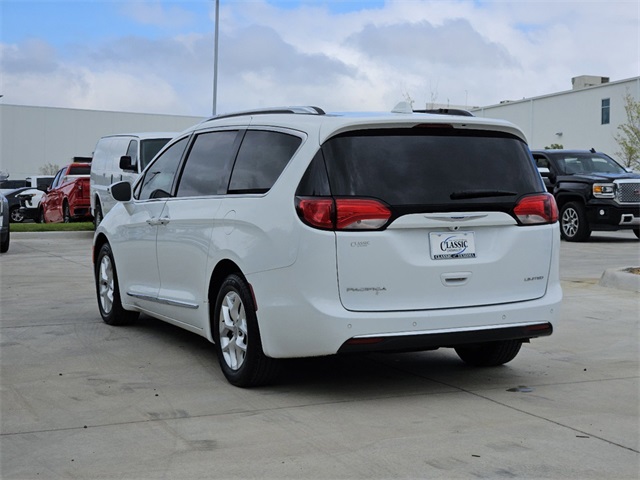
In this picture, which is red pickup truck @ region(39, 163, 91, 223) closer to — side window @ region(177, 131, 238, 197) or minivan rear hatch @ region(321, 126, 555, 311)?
side window @ region(177, 131, 238, 197)

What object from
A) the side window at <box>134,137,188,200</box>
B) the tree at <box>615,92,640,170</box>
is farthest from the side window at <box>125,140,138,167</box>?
the tree at <box>615,92,640,170</box>

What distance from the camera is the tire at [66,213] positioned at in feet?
78.7

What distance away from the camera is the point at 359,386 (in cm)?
651

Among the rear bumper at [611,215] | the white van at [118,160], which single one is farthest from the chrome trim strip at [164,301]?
the rear bumper at [611,215]

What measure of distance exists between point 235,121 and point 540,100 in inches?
2341

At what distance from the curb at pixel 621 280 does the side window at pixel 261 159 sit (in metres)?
6.15

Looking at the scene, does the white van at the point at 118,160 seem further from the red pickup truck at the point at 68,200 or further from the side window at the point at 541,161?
the side window at the point at 541,161

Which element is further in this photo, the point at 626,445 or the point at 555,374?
the point at 555,374

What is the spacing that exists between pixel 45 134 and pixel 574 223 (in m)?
57.4

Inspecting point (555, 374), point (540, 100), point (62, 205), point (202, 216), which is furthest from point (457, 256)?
point (540, 100)

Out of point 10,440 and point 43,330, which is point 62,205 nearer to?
point 43,330

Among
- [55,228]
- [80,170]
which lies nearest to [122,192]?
[55,228]

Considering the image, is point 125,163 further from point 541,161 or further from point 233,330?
point 233,330

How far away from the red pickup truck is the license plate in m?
18.1
